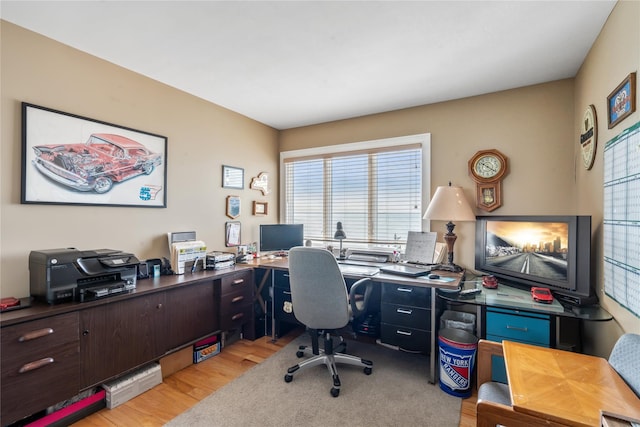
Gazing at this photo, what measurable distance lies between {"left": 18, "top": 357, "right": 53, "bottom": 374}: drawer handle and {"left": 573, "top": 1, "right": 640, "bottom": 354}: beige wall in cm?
308

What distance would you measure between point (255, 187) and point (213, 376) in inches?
83.8

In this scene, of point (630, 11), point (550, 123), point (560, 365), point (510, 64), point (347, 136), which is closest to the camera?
point (560, 365)

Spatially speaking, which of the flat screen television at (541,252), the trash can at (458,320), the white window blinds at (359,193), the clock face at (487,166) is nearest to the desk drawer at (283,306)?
the white window blinds at (359,193)

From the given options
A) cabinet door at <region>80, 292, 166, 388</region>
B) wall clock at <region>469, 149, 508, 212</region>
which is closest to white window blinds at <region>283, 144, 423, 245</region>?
wall clock at <region>469, 149, 508, 212</region>

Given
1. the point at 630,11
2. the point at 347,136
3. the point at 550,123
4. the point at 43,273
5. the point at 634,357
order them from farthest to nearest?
the point at 347,136 < the point at 550,123 < the point at 43,273 < the point at 630,11 < the point at 634,357

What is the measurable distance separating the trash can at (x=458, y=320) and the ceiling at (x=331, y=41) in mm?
2117

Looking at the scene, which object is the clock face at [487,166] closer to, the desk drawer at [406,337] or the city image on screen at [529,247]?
the city image on screen at [529,247]

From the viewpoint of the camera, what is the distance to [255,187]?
3631 mm

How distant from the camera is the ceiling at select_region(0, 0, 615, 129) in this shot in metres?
1.66

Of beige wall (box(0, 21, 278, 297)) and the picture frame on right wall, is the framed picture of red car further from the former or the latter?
the picture frame on right wall

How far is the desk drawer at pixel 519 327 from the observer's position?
1922 mm

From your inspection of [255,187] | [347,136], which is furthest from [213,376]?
[347,136]

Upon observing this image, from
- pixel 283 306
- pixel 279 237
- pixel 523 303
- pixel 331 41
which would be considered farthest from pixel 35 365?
pixel 523 303

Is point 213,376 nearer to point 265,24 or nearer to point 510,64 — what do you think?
point 265,24
